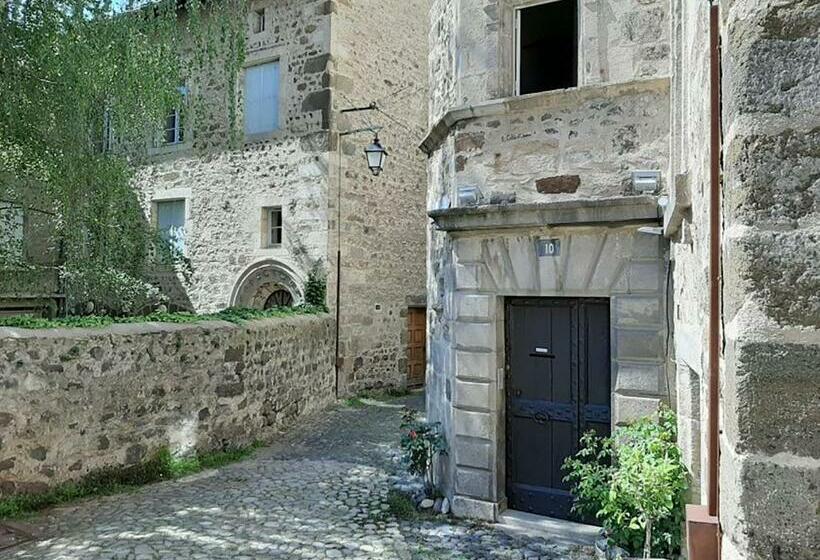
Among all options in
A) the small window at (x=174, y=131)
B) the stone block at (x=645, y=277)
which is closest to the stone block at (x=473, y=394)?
the stone block at (x=645, y=277)

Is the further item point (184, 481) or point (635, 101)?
point (184, 481)

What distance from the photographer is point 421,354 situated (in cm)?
1192

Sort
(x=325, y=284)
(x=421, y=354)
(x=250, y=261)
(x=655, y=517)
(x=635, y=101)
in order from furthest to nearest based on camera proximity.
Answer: (x=421, y=354), (x=250, y=261), (x=325, y=284), (x=635, y=101), (x=655, y=517)

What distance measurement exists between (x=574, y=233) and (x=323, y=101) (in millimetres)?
6795

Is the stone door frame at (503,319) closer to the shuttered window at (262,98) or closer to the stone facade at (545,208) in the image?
the stone facade at (545,208)

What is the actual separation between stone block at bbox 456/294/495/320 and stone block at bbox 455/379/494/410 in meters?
0.52

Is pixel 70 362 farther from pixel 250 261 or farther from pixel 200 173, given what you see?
pixel 200 173

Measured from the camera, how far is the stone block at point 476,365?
4.68 metres

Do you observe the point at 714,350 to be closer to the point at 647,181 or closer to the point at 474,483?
the point at 647,181

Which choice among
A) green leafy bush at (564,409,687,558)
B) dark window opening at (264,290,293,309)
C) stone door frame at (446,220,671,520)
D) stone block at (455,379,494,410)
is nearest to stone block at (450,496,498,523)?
stone door frame at (446,220,671,520)

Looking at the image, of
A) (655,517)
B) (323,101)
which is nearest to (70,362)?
(655,517)

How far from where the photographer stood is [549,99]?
447 cm

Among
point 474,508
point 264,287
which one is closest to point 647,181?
point 474,508

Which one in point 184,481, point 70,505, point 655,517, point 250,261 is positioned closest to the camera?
point 655,517
